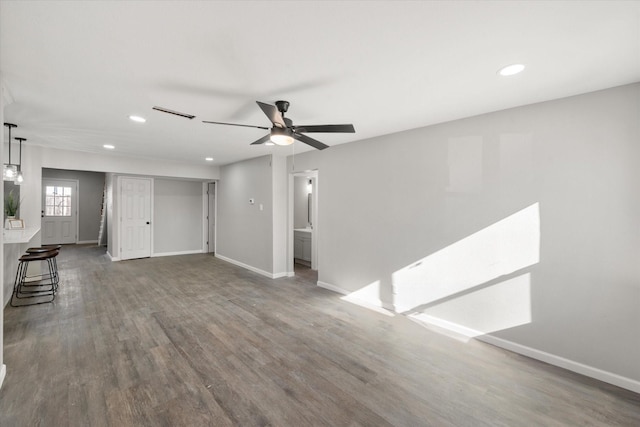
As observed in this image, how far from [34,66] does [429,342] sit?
14.0 feet

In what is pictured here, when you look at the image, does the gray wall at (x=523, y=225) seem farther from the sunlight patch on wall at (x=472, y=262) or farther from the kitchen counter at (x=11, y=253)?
the kitchen counter at (x=11, y=253)

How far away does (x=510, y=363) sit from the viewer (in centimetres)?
260

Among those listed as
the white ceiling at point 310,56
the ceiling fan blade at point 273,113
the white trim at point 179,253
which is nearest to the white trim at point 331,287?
the white ceiling at point 310,56

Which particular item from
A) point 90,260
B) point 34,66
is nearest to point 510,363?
point 34,66

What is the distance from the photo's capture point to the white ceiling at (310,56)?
1.48m

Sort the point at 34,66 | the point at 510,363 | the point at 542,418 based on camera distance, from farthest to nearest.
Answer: the point at 510,363
the point at 34,66
the point at 542,418

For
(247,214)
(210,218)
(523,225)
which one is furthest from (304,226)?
(523,225)

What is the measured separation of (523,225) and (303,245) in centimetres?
490

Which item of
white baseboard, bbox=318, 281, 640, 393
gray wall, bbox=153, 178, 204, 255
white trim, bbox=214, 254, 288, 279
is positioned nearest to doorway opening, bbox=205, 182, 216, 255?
gray wall, bbox=153, 178, 204, 255

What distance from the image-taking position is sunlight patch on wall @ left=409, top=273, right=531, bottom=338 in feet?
9.09

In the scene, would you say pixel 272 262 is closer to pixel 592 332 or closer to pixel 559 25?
pixel 592 332

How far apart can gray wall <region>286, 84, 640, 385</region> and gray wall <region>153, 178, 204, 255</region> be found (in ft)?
19.5

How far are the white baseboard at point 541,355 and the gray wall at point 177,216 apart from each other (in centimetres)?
677

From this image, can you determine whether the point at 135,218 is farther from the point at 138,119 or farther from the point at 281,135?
the point at 281,135
